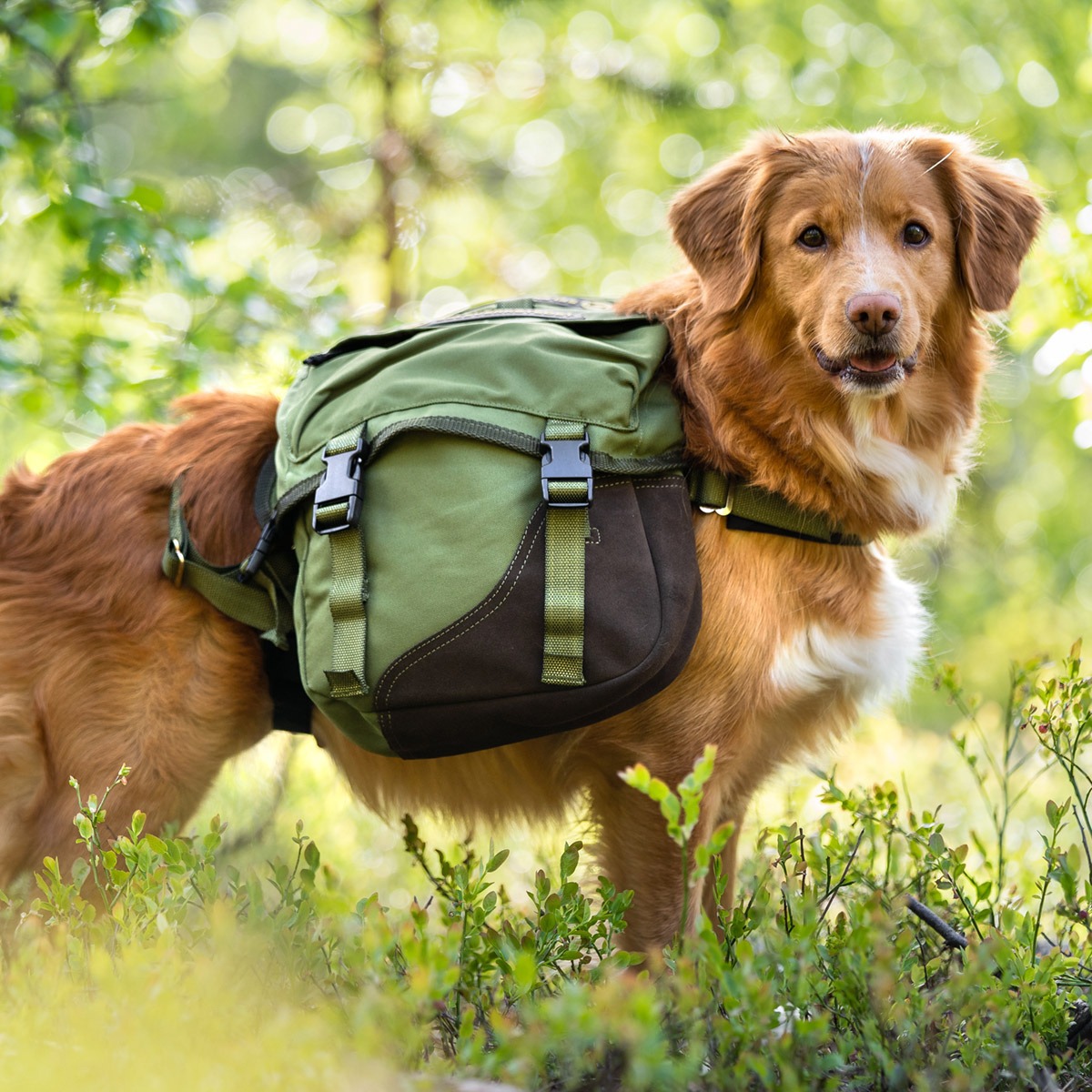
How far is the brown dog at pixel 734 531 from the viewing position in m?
2.72

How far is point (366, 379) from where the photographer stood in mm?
2906

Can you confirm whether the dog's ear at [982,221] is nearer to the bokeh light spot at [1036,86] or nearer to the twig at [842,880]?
the twig at [842,880]

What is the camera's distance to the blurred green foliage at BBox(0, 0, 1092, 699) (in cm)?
446

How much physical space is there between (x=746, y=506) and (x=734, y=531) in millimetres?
67

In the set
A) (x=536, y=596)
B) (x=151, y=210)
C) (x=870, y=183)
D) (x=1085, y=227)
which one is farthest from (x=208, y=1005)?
(x=1085, y=227)

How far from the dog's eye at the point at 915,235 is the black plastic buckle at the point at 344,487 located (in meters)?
1.49

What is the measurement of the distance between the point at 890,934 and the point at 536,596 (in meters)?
1.09

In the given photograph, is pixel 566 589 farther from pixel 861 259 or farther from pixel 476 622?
pixel 861 259

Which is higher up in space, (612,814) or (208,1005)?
(208,1005)

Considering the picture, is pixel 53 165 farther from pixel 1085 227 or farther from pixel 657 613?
pixel 1085 227

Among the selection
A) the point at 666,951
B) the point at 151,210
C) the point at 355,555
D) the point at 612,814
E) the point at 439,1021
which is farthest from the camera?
the point at 151,210

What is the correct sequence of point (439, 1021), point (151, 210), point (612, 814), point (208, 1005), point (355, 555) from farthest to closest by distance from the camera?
point (151, 210) < point (612, 814) < point (355, 555) < point (439, 1021) < point (208, 1005)

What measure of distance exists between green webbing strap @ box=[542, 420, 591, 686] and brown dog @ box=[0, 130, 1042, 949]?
308 millimetres

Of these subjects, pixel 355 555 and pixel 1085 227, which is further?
pixel 1085 227
